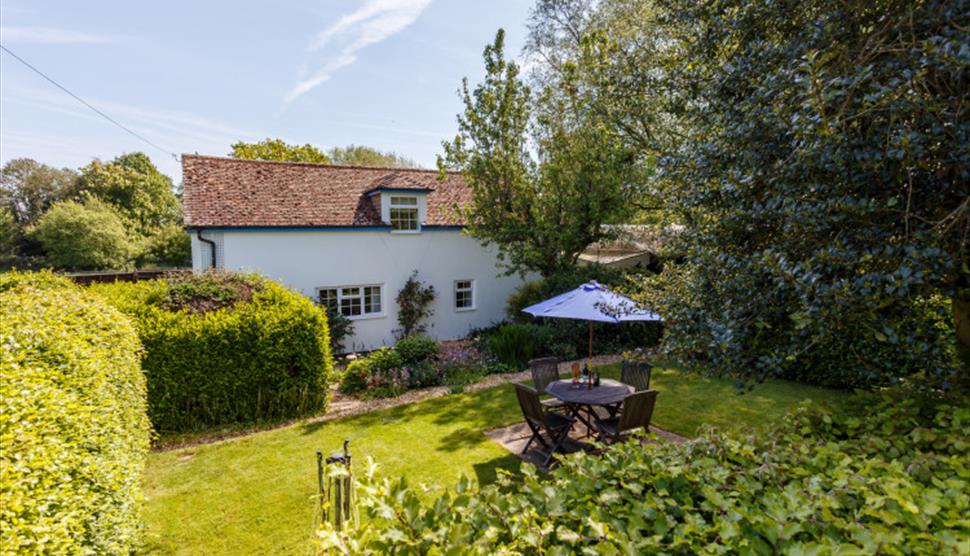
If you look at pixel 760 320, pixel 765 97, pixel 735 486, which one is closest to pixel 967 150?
pixel 765 97

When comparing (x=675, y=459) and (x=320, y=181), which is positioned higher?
(x=320, y=181)

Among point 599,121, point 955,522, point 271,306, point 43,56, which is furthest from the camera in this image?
point 599,121

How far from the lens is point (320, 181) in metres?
17.5

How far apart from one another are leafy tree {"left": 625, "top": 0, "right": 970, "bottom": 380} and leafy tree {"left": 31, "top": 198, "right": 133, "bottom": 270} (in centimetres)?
4388

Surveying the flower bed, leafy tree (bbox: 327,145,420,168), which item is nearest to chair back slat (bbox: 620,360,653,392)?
the flower bed

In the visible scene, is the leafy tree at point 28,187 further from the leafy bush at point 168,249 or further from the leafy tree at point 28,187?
the leafy bush at point 168,249

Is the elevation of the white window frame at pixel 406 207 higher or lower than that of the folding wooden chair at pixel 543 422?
higher

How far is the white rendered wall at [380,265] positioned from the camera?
587 inches

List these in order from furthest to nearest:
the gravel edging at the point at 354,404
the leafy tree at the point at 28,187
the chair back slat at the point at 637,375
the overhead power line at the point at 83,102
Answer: the leafy tree at the point at 28,187 < the overhead power line at the point at 83,102 < the chair back slat at the point at 637,375 < the gravel edging at the point at 354,404

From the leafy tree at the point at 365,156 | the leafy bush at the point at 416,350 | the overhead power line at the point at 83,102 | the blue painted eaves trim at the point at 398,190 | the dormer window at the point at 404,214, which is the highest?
the leafy tree at the point at 365,156

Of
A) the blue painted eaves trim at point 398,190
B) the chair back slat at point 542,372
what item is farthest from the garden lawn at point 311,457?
the blue painted eaves trim at point 398,190

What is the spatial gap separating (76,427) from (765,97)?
19.9ft

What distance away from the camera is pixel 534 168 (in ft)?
51.4

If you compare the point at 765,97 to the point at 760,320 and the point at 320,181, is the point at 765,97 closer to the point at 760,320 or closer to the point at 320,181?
the point at 760,320
